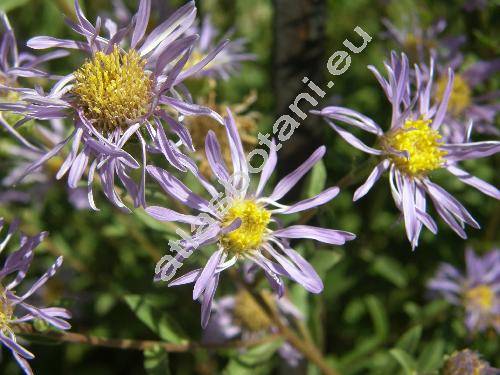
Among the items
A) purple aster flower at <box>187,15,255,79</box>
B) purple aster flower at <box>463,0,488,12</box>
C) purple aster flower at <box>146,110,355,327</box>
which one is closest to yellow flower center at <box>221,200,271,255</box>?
purple aster flower at <box>146,110,355,327</box>

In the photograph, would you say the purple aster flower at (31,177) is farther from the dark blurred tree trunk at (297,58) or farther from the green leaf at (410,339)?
the green leaf at (410,339)

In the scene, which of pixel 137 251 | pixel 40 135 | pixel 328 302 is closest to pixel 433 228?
pixel 40 135

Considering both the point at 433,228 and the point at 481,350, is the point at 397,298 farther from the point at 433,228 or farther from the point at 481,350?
the point at 433,228

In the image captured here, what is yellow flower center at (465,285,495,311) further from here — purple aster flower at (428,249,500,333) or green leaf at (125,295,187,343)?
green leaf at (125,295,187,343)

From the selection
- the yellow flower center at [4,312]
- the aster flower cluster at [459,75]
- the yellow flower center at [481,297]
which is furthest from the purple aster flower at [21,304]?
the yellow flower center at [481,297]

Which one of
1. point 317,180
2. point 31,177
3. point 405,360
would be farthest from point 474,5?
point 31,177

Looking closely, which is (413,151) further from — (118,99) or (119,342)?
(119,342)

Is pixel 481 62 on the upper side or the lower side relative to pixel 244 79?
lower
